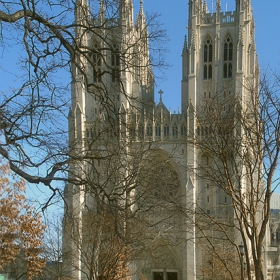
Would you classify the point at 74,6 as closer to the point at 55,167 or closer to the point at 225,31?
the point at 55,167

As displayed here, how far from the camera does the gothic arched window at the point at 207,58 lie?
2066 inches

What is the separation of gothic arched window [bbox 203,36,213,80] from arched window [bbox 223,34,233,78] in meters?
1.42

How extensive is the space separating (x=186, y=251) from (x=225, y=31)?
2236 cm

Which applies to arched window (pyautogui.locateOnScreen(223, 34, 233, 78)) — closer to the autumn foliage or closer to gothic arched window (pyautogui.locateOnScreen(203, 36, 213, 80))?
gothic arched window (pyautogui.locateOnScreen(203, 36, 213, 80))

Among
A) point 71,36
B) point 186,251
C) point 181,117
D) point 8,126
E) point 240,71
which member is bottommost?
point 186,251

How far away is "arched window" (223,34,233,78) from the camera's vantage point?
51969mm

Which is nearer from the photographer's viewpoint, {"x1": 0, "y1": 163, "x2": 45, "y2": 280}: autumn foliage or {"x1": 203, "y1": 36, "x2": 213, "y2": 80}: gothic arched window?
{"x1": 0, "y1": 163, "x2": 45, "y2": 280}: autumn foliage

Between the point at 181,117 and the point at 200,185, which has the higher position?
the point at 181,117

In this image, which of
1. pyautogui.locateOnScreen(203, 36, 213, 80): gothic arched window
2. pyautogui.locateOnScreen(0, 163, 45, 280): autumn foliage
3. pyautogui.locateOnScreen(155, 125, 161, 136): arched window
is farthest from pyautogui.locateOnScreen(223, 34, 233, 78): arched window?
pyautogui.locateOnScreen(0, 163, 45, 280): autumn foliage

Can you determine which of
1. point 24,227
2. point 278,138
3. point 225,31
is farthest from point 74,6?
point 225,31

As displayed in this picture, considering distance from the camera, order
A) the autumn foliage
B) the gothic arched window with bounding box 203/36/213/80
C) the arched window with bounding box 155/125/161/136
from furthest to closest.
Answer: the gothic arched window with bounding box 203/36/213/80
the arched window with bounding box 155/125/161/136
the autumn foliage

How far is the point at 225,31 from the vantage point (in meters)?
52.6

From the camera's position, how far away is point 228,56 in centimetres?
5228

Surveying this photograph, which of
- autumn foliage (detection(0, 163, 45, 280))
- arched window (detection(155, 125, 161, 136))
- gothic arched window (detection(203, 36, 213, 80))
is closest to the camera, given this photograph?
autumn foliage (detection(0, 163, 45, 280))
